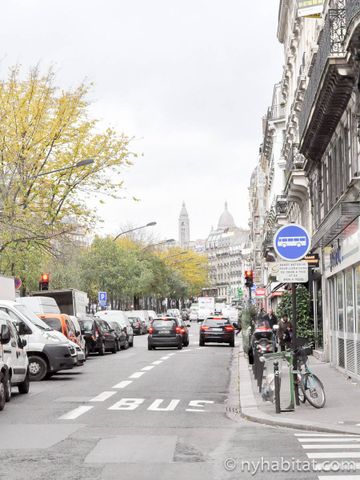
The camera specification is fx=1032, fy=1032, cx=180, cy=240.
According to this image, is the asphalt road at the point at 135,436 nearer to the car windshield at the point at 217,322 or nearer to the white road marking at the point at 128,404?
the white road marking at the point at 128,404

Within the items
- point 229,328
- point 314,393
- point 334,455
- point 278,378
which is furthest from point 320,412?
point 229,328

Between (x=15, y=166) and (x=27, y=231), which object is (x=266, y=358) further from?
(x=15, y=166)

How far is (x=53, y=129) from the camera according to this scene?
4059cm

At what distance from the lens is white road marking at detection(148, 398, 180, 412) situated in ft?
57.0

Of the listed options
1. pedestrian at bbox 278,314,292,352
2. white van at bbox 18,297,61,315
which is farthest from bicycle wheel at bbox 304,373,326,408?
white van at bbox 18,297,61,315

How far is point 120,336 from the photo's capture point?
4703 cm

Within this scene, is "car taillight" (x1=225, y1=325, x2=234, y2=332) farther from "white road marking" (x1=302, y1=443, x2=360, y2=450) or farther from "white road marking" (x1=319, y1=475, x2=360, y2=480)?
"white road marking" (x1=319, y1=475, x2=360, y2=480)

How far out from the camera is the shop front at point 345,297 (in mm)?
22516

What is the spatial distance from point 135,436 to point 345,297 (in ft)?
41.1

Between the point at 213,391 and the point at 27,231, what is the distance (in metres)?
17.5

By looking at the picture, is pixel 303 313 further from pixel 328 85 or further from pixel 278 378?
pixel 278 378

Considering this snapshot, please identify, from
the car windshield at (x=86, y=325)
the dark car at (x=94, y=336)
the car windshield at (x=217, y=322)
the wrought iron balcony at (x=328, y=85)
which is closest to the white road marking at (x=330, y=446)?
the wrought iron balcony at (x=328, y=85)

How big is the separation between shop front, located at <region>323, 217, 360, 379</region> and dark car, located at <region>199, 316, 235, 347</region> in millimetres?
22408

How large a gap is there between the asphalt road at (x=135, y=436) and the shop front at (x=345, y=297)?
10.5 feet
